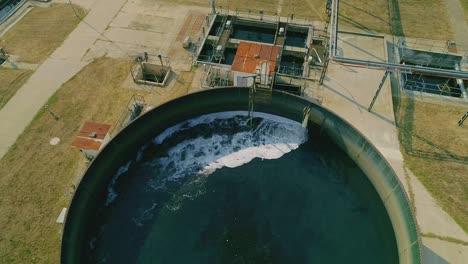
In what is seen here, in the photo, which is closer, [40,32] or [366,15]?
[40,32]

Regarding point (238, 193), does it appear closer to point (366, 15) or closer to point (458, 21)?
point (366, 15)

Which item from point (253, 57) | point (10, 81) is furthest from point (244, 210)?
point (10, 81)

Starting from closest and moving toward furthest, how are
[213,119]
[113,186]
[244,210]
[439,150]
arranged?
1. [244,210]
2. [113,186]
3. [439,150]
4. [213,119]

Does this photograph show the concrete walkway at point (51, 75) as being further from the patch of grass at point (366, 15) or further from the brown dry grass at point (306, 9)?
the patch of grass at point (366, 15)

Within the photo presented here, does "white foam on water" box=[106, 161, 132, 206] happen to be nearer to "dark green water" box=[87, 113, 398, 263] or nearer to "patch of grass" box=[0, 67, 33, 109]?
"dark green water" box=[87, 113, 398, 263]

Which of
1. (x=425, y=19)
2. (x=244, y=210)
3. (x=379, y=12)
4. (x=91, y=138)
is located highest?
(x=425, y=19)

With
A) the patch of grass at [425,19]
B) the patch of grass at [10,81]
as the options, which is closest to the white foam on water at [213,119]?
the patch of grass at [10,81]
